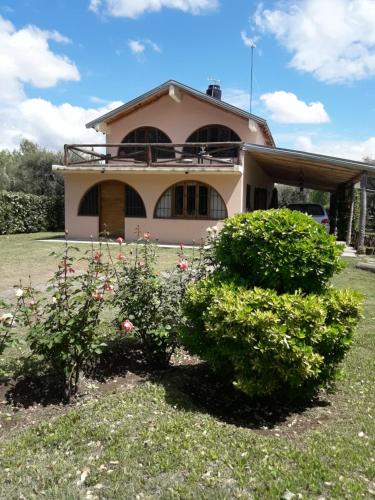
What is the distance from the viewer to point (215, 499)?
262 centimetres

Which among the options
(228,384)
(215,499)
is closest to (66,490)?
(215,499)

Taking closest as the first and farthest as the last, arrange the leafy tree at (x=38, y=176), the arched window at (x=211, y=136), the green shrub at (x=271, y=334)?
the green shrub at (x=271, y=334) → the arched window at (x=211, y=136) → the leafy tree at (x=38, y=176)

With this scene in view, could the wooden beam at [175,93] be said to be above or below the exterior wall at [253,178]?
above

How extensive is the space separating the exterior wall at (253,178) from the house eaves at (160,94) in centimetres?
172

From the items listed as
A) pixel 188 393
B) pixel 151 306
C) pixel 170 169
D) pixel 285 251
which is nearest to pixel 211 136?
pixel 170 169

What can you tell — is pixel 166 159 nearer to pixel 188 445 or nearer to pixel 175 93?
pixel 175 93

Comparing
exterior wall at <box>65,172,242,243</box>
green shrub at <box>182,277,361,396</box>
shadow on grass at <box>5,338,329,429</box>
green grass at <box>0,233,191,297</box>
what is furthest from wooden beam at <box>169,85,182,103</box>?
green shrub at <box>182,277,361,396</box>

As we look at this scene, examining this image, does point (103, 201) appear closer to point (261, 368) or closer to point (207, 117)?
point (207, 117)

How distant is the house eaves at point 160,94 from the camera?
18.6m

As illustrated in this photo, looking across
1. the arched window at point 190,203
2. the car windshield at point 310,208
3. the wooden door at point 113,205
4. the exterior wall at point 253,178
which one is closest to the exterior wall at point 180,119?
the exterior wall at point 253,178

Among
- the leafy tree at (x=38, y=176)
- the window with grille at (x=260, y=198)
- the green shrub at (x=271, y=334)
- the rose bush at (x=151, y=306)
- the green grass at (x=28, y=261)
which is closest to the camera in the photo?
the green shrub at (x=271, y=334)

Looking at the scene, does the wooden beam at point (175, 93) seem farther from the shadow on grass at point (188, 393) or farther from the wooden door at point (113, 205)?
the shadow on grass at point (188, 393)

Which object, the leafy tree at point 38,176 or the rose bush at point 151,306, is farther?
the leafy tree at point 38,176

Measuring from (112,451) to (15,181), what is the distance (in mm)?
30640
